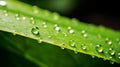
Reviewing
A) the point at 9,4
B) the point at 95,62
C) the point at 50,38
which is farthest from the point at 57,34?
the point at 9,4

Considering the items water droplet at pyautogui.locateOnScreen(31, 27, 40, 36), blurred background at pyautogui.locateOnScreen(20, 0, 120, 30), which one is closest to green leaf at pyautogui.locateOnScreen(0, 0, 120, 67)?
water droplet at pyautogui.locateOnScreen(31, 27, 40, 36)

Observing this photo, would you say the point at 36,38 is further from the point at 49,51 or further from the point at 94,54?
the point at 94,54

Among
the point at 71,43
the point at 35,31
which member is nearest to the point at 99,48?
the point at 71,43

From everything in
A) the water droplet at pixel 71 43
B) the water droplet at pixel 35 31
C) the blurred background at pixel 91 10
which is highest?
the water droplet at pixel 35 31

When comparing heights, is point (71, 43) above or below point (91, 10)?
above

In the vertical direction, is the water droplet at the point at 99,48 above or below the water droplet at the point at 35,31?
below

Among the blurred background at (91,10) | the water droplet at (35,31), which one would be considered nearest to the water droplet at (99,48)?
the water droplet at (35,31)

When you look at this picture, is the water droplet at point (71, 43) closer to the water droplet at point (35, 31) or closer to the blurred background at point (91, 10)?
the water droplet at point (35, 31)

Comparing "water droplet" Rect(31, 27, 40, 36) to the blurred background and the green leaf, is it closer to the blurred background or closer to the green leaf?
the green leaf

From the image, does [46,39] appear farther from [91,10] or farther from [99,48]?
[91,10]
